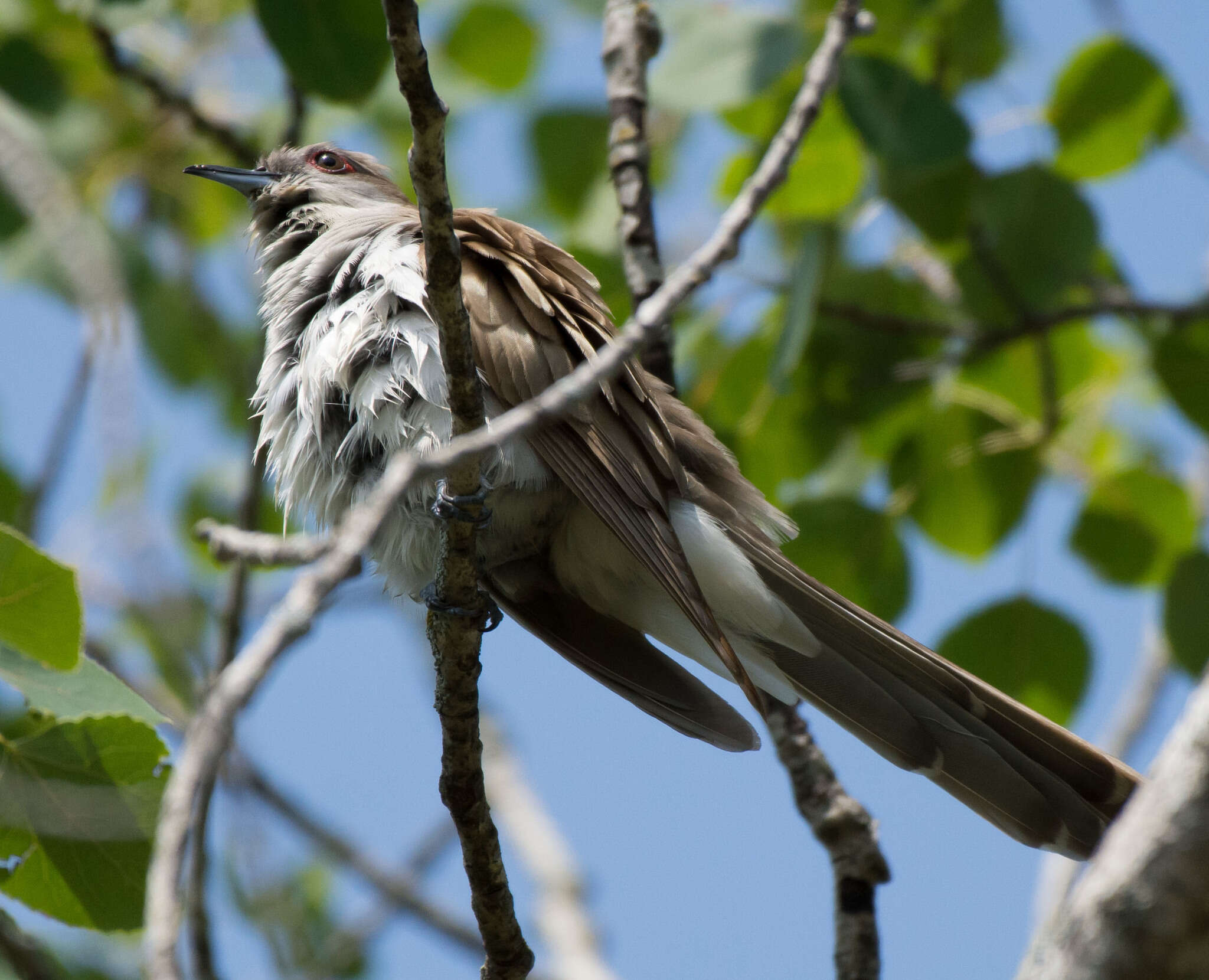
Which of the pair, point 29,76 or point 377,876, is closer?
point 29,76

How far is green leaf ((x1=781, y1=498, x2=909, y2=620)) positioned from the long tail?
547 mm

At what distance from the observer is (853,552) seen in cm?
463

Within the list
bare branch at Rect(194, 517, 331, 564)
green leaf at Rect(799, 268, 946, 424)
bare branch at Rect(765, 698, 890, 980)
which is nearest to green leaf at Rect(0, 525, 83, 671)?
bare branch at Rect(194, 517, 331, 564)

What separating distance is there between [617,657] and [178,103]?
124 inches

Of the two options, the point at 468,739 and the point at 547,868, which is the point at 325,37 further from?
the point at 547,868

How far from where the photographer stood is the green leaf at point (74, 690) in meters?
2.73

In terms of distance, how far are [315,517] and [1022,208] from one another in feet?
8.92

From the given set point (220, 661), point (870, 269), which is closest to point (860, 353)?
point (870, 269)

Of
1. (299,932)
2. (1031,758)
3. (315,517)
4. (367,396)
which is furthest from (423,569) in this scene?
(1031,758)

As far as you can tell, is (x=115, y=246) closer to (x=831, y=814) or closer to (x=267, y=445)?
(x=267, y=445)

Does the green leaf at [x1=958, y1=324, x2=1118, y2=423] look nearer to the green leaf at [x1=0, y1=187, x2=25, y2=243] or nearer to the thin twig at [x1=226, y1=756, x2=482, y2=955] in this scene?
the thin twig at [x1=226, y1=756, x2=482, y2=955]

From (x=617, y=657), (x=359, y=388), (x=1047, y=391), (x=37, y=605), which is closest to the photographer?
(x=37, y=605)

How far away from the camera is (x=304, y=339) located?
393 cm

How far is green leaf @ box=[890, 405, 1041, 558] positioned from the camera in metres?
4.81
